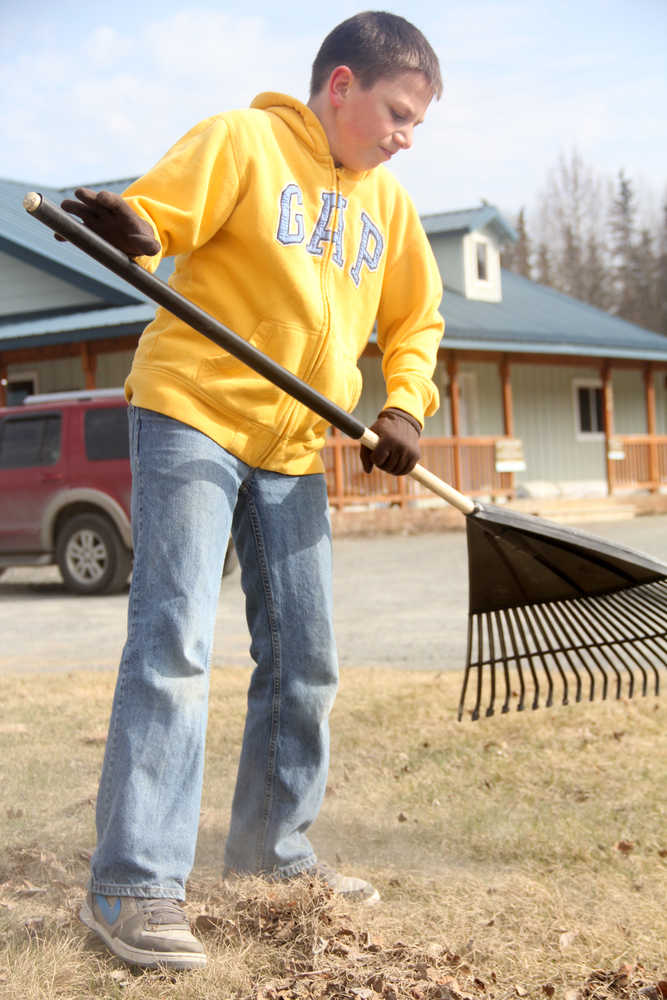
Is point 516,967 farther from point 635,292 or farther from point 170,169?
point 635,292

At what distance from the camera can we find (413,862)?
3125 millimetres

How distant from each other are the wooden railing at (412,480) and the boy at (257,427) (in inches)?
527

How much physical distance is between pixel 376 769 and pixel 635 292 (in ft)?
203

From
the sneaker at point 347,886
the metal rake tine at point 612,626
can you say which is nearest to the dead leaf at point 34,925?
the sneaker at point 347,886

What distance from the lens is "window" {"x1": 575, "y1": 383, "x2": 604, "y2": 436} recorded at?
82.8 feet

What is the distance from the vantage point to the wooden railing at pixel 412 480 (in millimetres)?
17766

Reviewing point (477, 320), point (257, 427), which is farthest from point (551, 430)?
point (257, 427)

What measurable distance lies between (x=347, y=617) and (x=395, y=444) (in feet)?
18.2

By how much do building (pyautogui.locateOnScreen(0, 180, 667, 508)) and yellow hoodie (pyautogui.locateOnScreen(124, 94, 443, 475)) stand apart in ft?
40.2

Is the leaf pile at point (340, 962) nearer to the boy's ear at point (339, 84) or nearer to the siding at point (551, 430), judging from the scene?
the boy's ear at point (339, 84)

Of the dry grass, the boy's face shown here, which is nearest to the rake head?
the dry grass

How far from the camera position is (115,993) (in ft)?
7.21

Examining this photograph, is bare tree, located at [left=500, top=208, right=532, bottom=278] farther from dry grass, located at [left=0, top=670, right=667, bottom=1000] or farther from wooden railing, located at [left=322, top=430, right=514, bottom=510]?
dry grass, located at [left=0, top=670, right=667, bottom=1000]

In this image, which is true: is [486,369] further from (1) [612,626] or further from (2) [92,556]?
(1) [612,626]
